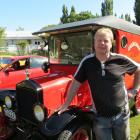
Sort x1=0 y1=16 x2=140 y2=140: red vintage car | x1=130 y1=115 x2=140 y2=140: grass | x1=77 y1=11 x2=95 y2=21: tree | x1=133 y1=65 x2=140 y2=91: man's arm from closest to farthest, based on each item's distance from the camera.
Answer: x1=133 y1=65 x2=140 y2=91: man's arm, x1=0 y1=16 x2=140 y2=140: red vintage car, x1=130 y1=115 x2=140 y2=140: grass, x1=77 y1=11 x2=95 y2=21: tree

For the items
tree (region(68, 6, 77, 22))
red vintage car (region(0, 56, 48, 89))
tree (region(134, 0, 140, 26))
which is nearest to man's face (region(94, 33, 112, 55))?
red vintage car (region(0, 56, 48, 89))

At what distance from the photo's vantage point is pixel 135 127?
666cm

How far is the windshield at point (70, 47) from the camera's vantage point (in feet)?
18.9

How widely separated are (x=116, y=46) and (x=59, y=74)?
1244mm

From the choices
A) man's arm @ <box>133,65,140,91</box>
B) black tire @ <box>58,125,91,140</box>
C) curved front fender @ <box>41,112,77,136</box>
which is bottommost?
black tire @ <box>58,125,91,140</box>

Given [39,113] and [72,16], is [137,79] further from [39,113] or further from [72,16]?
[72,16]

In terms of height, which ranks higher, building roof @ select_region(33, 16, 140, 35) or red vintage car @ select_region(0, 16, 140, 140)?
building roof @ select_region(33, 16, 140, 35)

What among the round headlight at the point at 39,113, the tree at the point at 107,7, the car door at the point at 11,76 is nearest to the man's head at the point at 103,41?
the round headlight at the point at 39,113

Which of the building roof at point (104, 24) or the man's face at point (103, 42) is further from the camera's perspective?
the building roof at point (104, 24)

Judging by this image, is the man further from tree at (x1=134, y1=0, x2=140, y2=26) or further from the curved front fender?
tree at (x1=134, y1=0, x2=140, y2=26)

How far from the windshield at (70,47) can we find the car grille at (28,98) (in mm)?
1184

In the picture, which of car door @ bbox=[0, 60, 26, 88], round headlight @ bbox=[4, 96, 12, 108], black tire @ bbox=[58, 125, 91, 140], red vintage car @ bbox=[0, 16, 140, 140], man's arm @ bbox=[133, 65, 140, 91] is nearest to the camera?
man's arm @ bbox=[133, 65, 140, 91]

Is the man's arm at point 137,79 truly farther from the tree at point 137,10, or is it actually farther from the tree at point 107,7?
the tree at point 107,7

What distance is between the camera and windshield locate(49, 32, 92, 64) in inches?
227
